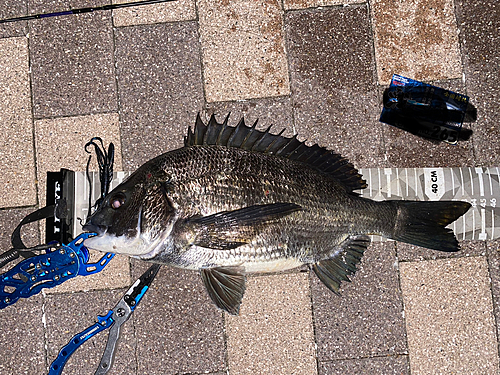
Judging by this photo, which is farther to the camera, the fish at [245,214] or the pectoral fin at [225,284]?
the pectoral fin at [225,284]

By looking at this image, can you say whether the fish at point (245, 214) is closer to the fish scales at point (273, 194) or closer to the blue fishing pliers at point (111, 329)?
the fish scales at point (273, 194)

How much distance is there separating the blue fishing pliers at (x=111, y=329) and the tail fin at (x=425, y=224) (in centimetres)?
205

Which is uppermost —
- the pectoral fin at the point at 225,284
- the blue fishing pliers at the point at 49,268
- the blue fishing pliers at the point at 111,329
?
the blue fishing pliers at the point at 49,268

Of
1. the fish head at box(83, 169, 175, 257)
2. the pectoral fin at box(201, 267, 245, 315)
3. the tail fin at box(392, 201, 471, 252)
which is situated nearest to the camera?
the fish head at box(83, 169, 175, 257)

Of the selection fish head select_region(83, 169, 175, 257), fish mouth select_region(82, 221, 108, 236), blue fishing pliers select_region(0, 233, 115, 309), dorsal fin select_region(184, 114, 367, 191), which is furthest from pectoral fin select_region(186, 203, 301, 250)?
blue fishing pliers select_region(0, 233, 115, 309)

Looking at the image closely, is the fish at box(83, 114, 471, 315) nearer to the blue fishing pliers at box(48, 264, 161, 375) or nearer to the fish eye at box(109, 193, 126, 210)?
the fish eye at box(109, 193, 126, 210)

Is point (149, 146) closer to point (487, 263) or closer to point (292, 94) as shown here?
point (292, 94)

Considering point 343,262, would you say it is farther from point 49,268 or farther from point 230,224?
point 49,268

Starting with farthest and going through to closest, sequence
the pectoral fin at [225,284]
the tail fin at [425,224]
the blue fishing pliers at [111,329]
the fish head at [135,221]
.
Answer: the blue fishing pliers at [111,329] < the tail fin at [425,224] < the pectoral fin at [225,284] < the fish head at [135,221]

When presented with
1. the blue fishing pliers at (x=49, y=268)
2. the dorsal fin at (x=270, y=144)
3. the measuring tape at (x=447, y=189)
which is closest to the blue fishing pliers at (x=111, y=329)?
the blue fishing pliers at (x=49, y=268)

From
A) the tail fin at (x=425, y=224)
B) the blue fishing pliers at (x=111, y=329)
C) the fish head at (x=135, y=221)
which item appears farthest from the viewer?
the blue fishing pliers at (x=111, y=329)

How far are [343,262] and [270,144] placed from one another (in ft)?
3.63

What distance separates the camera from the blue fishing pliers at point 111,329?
10.9 feet

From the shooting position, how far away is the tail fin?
310 centimetres
